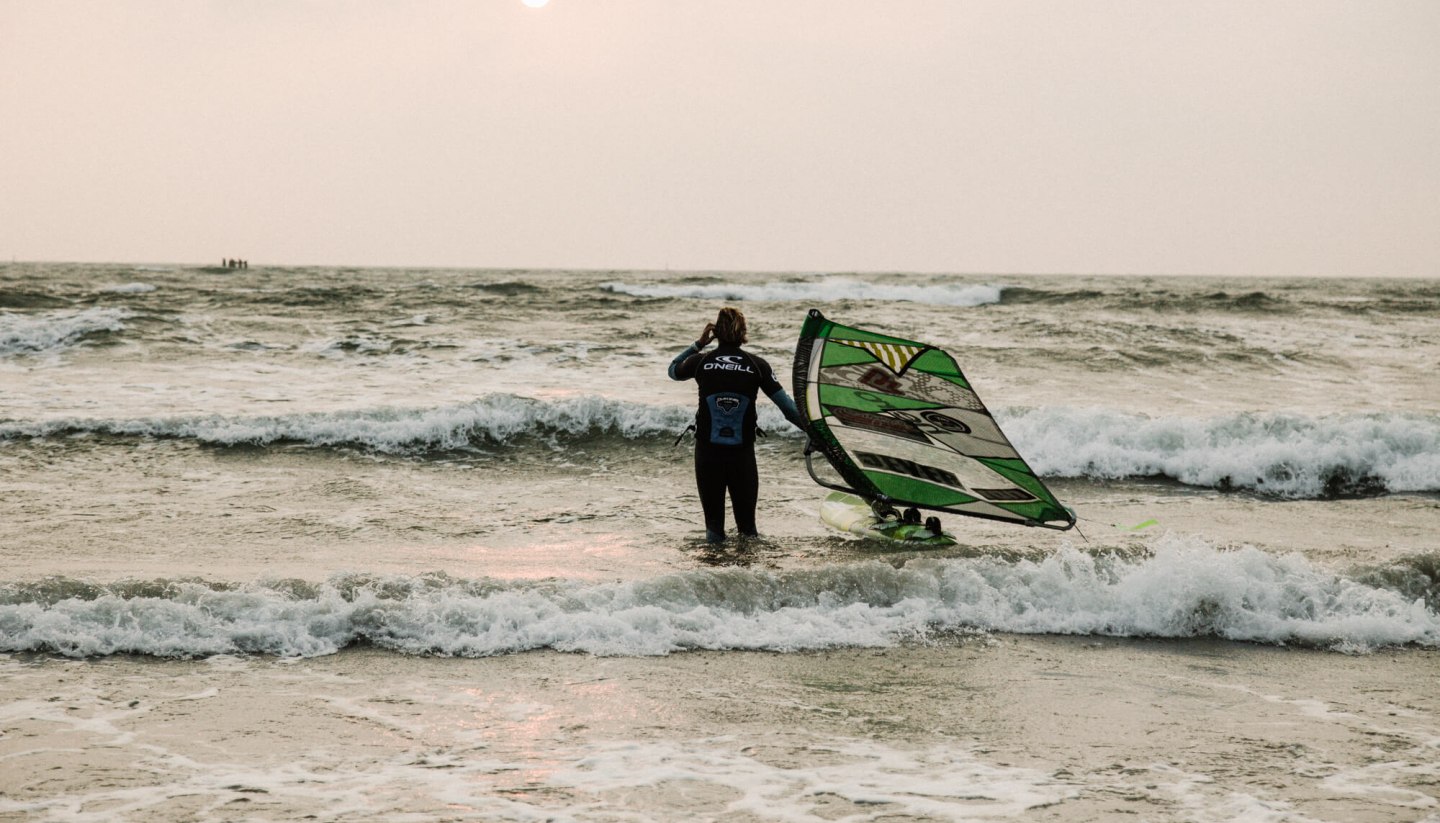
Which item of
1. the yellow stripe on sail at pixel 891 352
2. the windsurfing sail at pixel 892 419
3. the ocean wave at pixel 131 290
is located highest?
the ocean wave at pixel 131 290

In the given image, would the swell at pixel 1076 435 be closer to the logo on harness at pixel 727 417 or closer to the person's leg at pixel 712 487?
the person's leg at pixel 712 487

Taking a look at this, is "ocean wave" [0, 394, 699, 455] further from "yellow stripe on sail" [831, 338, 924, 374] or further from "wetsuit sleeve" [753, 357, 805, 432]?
"wetsuit sleeve" [753, 357, 805, 432]

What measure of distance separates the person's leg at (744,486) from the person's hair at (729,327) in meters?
0.73

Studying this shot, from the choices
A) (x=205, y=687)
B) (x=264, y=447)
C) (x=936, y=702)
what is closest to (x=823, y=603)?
(x=936, y=702)

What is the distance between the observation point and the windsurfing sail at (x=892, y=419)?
7.41m

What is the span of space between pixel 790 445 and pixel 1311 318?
2166 cm

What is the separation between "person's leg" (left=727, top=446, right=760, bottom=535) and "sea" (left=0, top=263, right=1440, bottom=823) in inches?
14.0

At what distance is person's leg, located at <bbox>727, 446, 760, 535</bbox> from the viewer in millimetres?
7191

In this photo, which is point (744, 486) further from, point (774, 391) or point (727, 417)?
point (774, 391)

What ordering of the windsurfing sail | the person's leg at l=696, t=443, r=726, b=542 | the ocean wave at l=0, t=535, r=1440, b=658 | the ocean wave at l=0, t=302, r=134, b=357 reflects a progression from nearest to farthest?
the ocean wave at l=0, t=535, r=1440, b=658
the person's leg at l=696, t=443, r=726, b=542
the windsurfing sail
the ocean wave at l=0, t=302, r=134, b=357

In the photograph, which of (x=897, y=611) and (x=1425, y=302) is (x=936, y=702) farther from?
(x=1425, y=302)

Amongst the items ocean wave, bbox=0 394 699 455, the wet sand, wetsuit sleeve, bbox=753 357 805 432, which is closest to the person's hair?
wetsuit sleeve, bbox=753 357 805 432

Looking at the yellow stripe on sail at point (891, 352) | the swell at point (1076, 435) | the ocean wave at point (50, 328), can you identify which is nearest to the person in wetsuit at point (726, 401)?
the yellow stripe on sail at point (891, 352)

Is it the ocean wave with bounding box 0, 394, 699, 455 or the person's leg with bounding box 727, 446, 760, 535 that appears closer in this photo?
the person's leg with bounding box 727, 446, 760, 535
